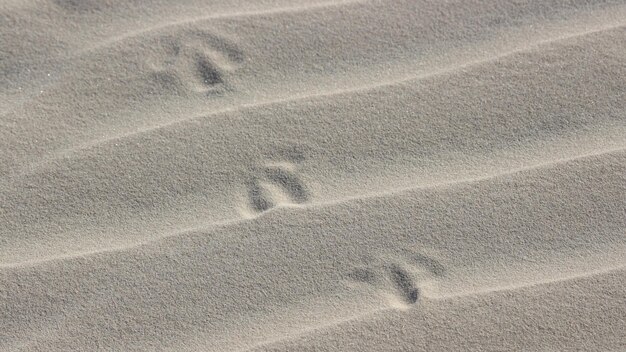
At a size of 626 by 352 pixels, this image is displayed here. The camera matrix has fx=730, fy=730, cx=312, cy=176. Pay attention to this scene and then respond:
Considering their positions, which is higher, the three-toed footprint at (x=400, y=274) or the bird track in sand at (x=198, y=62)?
the bird track in sand at (x=198, y=62)

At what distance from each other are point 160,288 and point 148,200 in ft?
0.71

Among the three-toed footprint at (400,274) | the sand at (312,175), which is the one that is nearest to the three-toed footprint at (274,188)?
the sand at (312,175)

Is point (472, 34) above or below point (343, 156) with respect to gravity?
above

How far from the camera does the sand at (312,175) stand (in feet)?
5.31

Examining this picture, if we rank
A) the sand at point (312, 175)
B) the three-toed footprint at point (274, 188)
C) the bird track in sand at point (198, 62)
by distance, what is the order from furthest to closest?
1. the bird track in sand at point (198, 62)
2. the three-toed footprint at point (274, 188)
3. the sand at point (312, 175)

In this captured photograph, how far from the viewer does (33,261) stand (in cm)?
168

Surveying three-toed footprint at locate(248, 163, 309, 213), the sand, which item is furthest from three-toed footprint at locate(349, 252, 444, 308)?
three-toed footprint at locate(248, 163, 309, 213)

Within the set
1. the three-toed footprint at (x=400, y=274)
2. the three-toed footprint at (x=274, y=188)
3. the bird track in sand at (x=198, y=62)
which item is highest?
the bird track in sand at (x=198, y=62)

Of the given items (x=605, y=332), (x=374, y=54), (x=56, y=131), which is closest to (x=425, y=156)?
(x=374, y=54)

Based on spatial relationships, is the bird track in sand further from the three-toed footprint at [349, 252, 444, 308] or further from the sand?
the three-toed footprint at [349, 252, 444, 308]

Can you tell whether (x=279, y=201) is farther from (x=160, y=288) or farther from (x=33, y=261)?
(x=33, y=261)

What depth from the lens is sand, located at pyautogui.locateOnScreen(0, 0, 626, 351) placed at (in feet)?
5.31

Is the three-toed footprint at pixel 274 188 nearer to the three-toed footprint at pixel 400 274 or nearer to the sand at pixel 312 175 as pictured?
the sand at pixel 312 175

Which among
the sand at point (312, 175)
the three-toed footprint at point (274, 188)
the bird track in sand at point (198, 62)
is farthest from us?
the bird track in sand at point (198, 62)
